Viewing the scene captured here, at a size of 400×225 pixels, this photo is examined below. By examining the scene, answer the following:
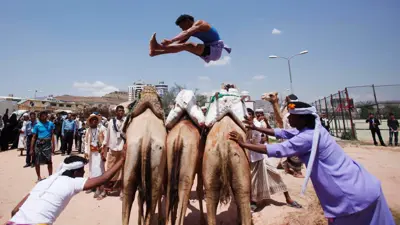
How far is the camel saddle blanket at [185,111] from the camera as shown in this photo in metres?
3.59

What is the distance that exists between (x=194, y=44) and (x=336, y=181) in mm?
2832

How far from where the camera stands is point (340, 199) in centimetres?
238

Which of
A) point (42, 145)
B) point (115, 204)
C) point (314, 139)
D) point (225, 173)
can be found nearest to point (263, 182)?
point (225, 173)

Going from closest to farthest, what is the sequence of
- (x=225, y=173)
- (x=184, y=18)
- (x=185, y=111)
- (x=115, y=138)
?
(x=225, y=173)
(x=185, y=111)
(x=184, y=18)
(x=115, y=138)

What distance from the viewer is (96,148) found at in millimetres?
6613

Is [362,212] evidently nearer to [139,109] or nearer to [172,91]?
[139,109]

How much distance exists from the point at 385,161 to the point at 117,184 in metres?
10.7

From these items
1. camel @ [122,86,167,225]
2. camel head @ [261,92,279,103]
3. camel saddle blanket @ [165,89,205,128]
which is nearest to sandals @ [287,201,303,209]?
camel head @ [261,92,279,103]

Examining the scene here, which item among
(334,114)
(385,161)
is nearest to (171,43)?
(385,161)

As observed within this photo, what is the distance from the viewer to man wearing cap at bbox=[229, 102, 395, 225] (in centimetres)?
235

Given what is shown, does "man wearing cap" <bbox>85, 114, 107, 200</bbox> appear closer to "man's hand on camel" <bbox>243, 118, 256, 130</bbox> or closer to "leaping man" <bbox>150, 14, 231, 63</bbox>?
"leaping man" <bbox>150, 14, 231, 63</bbox>

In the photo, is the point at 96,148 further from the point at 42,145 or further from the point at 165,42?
the point at 165,42

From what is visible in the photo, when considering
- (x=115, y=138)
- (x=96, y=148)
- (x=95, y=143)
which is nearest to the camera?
(x=115, y=138)

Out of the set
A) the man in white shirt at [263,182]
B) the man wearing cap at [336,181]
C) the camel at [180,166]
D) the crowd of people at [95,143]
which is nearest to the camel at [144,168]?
the camel at [180,166]
